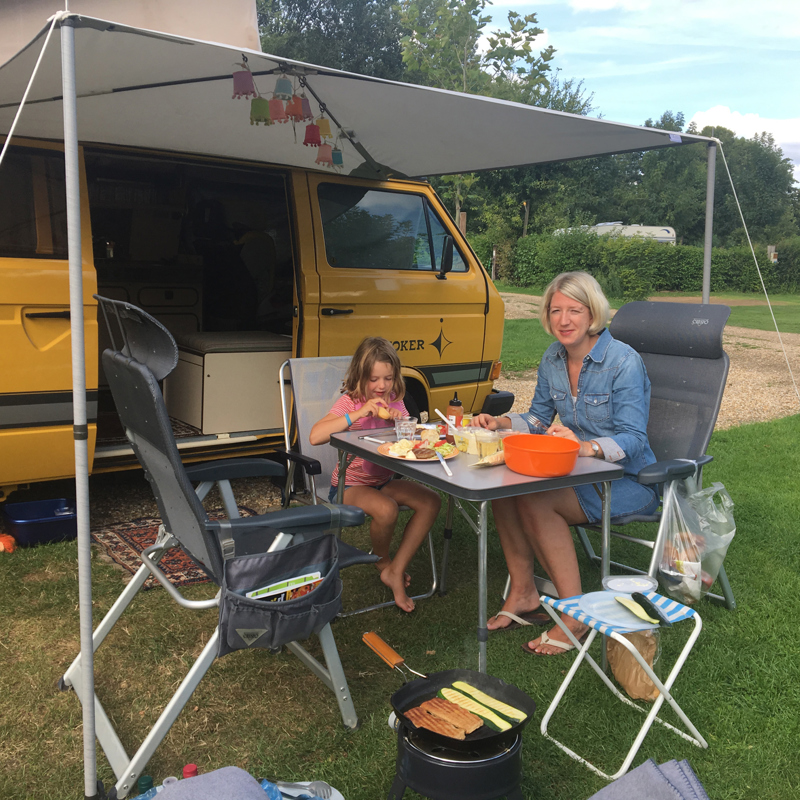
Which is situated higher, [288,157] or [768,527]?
[288,157]

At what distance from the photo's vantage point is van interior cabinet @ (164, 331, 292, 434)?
192 inches

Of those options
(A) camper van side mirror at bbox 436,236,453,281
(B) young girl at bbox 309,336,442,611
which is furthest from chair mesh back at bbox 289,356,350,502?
(A) camper van side mirror at bbox 436,236,453,281

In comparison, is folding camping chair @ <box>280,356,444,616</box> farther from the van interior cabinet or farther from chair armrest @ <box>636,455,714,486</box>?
chair armrest @ <box>636,455,714,486</box>

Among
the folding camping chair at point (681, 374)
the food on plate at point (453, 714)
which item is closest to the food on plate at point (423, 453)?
the food on plate at point (453, 714)

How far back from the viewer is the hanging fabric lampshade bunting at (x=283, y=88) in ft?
10.8

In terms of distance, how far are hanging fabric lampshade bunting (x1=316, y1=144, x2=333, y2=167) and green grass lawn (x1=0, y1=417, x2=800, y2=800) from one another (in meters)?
2.43

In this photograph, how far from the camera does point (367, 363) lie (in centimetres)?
359

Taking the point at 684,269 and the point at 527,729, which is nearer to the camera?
the point at 527,729

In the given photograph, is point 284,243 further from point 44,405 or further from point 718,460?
point 718,460

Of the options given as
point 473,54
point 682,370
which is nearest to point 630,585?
point 682,370

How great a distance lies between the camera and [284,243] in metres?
5.66

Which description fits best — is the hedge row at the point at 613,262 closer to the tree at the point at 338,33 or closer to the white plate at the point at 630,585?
the tree at the point at 338,33

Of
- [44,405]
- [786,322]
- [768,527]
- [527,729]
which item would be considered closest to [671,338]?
[768,527]

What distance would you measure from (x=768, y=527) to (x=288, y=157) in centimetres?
371
